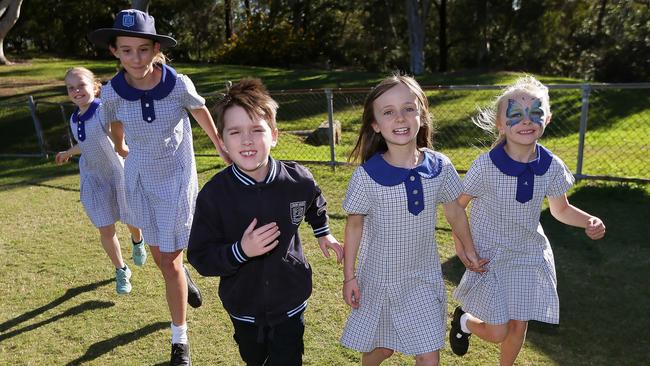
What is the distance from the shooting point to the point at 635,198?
578 cm

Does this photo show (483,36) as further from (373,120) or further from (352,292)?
(352,292)

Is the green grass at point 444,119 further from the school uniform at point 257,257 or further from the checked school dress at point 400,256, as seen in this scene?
the school uniform at point 257,257

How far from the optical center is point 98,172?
429cm

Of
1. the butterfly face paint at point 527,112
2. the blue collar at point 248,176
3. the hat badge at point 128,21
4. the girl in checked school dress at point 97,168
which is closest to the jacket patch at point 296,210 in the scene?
the blue collar at point 248,176

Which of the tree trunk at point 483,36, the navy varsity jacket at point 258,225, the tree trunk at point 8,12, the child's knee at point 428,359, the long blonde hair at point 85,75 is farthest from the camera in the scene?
the tree trunk at point 483,36

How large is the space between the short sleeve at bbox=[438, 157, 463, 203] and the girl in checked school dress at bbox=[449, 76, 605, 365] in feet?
0.60

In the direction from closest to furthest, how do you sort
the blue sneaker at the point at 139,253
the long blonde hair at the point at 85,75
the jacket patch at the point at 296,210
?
the jacket patch at the point at 296,210 < the long blonde hair at the point at 85,75 < the blue sneaker at the point at 139,253

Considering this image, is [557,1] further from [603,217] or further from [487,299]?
[487,299]

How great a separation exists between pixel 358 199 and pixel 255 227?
1.59ft

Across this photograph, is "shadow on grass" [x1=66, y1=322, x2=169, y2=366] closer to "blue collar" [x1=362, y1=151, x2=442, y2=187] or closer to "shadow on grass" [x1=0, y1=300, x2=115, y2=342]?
"shadow on grass" [x1=0, y1=300, x2=115, y2=342]

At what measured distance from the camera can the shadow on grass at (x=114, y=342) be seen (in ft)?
11.1

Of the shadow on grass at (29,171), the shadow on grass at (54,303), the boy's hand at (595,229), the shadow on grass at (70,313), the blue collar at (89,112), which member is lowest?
the shadow on grass at (29,171)

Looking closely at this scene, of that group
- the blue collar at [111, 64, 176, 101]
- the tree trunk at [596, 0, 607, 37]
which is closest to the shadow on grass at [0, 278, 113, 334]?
the blue collar at [111, 64, 176, 101]

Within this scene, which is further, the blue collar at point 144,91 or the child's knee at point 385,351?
the blue collar at point 144,91
